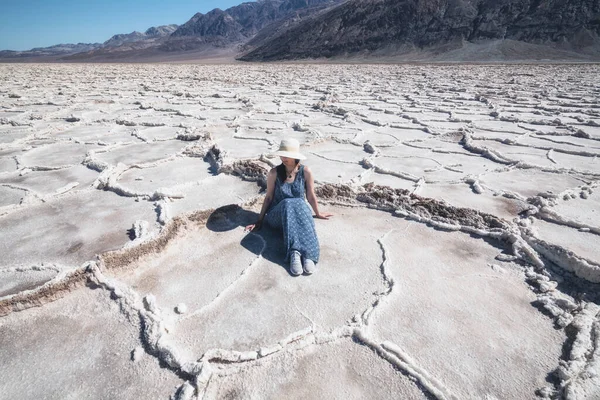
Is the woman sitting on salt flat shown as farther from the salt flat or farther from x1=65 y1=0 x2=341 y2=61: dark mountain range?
x1=65 y1=0 x2=341 y2=61: dark mountain range

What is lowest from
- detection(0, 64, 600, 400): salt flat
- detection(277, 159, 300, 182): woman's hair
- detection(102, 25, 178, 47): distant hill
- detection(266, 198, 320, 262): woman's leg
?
detection(0, 64, 600, 400): salt flat

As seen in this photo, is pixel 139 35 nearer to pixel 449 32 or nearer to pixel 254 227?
pixel 449 32

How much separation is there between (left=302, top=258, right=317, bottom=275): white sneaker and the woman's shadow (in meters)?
0.13

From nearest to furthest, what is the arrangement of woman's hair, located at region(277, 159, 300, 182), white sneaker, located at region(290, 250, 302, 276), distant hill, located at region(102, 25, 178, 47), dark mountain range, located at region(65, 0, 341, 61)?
1. white sneaker, located at region(290, 250, 302, 276)
2. woman's hair, located at region(277, 159, 300, 182)
3. dark mountain range, located at region(65, 0, 341, 61)
4. distant hill, located at region(102, 25, 178, 47)

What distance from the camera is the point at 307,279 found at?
1868 mm

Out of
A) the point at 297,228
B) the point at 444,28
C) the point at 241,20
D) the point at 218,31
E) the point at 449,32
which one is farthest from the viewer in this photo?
the point at 241,20

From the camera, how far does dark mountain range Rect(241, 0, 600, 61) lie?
2784cm

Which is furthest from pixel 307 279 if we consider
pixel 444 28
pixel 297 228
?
pixel 444 28

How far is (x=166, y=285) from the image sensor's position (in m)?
1.82

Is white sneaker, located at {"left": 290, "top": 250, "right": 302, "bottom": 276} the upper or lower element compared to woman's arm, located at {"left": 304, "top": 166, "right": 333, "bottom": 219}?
lower

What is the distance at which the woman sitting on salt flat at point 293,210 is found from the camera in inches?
76.7


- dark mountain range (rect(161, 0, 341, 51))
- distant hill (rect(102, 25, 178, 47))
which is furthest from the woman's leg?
distant hill (rect(102, 25, 178, 47))

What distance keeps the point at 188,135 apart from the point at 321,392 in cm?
381

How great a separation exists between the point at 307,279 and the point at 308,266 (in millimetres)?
67
